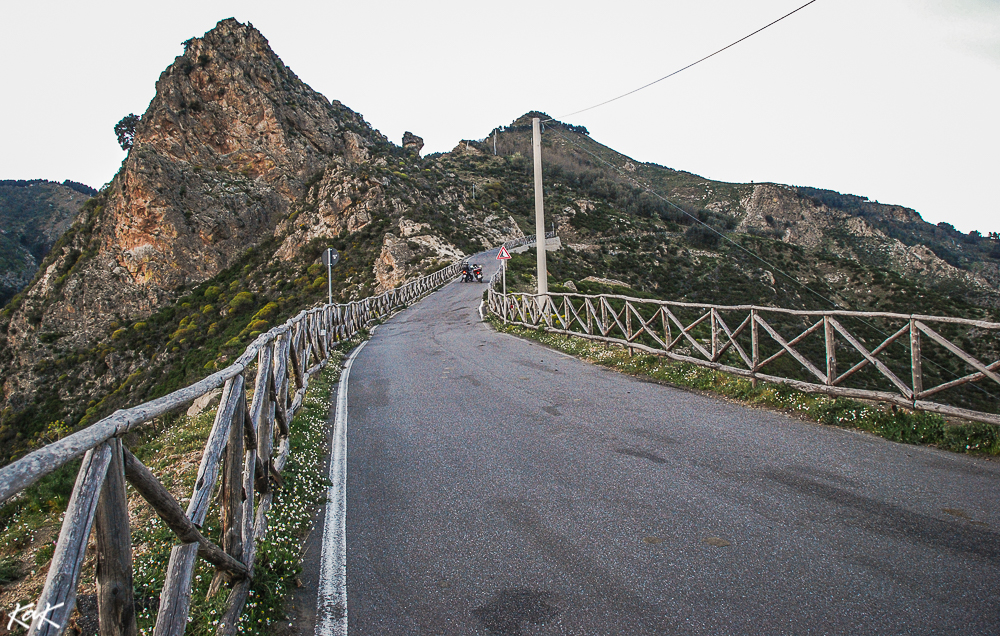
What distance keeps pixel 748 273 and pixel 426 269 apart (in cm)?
3794

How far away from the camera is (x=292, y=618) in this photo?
3135 millimetres

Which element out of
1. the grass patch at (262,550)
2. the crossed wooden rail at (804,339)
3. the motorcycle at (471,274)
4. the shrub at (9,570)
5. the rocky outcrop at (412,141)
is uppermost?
the rocky outcrop at (412,141)

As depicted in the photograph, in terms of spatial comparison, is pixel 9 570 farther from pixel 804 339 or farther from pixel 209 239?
pixel 209 239

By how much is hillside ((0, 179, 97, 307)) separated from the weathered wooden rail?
3431 inches

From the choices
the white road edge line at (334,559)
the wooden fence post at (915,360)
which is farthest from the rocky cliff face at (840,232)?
the white road edge line at (334,559)

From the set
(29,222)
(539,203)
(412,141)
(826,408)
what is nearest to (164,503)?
(826,408)

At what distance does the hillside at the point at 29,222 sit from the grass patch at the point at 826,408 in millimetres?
86395

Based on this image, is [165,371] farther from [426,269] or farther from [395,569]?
[395,569]

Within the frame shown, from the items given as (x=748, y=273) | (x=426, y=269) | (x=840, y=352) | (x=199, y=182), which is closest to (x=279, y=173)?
(x=199, y=182)

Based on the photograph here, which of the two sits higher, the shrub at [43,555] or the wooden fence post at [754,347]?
the wooden fence post at [754,347]

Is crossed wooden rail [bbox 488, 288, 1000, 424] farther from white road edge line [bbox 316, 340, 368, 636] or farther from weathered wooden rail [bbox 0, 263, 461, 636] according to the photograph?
weathered wooden rail [bbox 0, 263, 461, 636]

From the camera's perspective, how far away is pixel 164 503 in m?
2.41

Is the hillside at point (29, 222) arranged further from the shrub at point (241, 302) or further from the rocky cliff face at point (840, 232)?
the rocky cliff face at point (840, 232)

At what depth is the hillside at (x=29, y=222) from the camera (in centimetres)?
7731
